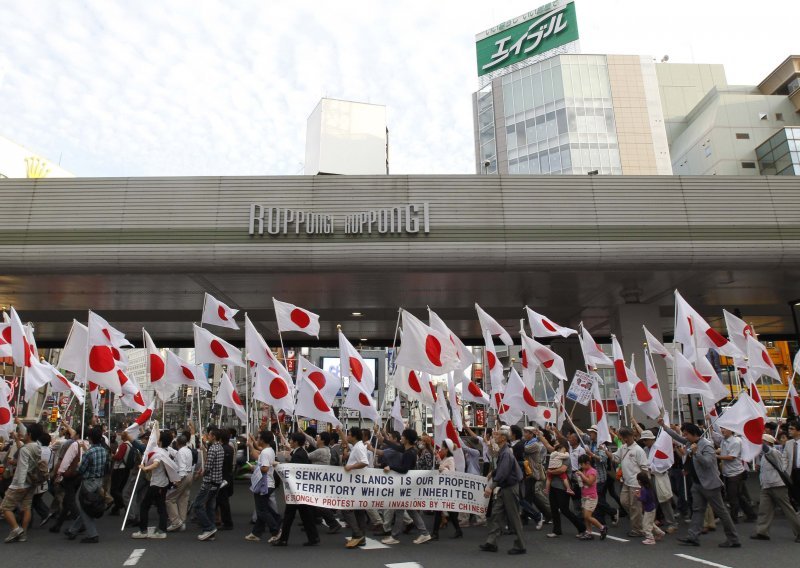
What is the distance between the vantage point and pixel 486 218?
16.8 meters

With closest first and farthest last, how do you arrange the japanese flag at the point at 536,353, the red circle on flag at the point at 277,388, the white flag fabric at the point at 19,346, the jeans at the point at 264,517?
the jeans at the point at 264,517 → the red circle on flag at the point at 277,388 → the white flag fabric at the point at 19,346 → the japanese flag at the point at 536,353

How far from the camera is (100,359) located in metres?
11.2

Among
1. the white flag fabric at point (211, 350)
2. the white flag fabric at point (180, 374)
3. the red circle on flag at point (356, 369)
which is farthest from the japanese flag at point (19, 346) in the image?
the red circle on flag at point (356, 369)

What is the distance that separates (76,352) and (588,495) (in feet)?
32.6

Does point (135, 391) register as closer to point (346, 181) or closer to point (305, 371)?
point (305, 371)

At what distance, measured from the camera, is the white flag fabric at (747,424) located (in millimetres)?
9414

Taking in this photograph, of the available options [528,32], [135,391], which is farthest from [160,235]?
[528,32]

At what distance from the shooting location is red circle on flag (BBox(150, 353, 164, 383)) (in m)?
11.9

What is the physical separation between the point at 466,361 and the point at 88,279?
39.3 feet

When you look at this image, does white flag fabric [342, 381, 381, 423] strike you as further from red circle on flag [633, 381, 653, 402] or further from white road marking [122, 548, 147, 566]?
red circle on flag [633, 381, 653, 402]

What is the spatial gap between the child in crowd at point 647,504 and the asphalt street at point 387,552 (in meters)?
0.23

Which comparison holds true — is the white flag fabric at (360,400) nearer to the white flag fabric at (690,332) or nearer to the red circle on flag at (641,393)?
the white flag fabric at (690,332)

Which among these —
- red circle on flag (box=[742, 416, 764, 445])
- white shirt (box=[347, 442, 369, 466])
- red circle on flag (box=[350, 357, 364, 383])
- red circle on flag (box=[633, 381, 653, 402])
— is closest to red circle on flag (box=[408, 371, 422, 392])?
red circle on flag (box=[350, 357, 364, 383])

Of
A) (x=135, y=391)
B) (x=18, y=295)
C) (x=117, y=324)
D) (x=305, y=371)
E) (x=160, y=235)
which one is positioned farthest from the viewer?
(x=117, y=324)
